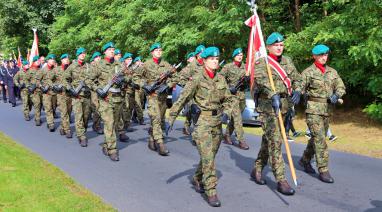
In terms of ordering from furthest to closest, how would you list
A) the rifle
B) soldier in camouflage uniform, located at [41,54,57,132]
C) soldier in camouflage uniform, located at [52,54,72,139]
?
soldier in camouflage uniform, located at [41,54,57,132] < soldier in camouflage uniform, located at [52,54,72,139] < the rifle

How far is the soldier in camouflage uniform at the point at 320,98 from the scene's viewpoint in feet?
23.4

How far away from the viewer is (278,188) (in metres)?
6.56

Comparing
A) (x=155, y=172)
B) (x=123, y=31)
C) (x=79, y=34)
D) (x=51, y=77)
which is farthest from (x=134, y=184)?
(x=79, y=34)

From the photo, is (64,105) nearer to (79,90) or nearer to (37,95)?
(79,90)

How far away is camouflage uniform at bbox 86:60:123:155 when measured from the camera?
29.9 feet

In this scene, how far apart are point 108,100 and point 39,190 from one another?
302 cm

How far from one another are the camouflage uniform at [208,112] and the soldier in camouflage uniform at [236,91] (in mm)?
3536

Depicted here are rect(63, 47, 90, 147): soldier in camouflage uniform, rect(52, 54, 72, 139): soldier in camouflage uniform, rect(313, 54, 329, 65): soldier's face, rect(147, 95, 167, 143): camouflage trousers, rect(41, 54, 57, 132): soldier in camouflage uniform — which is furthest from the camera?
rect(41, 54, 57, 132): soldier in camouflage uniform

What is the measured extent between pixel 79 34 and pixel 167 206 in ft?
76.9

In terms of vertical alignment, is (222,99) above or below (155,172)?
above

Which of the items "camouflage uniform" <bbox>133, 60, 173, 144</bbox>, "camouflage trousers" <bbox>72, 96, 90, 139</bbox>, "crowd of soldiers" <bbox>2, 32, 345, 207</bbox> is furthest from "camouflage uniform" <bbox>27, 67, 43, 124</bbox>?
"camouflage uniform" <bbox>133, 60, 173, 144</bbox>

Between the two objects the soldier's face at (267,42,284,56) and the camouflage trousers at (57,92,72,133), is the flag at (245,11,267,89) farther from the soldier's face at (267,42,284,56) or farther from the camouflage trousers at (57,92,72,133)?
the camouflage trousers at (57,92,72,133)

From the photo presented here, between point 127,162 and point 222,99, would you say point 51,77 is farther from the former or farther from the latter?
point 222,99

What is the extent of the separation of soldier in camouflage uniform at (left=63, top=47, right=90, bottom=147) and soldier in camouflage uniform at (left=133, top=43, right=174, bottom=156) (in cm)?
131
